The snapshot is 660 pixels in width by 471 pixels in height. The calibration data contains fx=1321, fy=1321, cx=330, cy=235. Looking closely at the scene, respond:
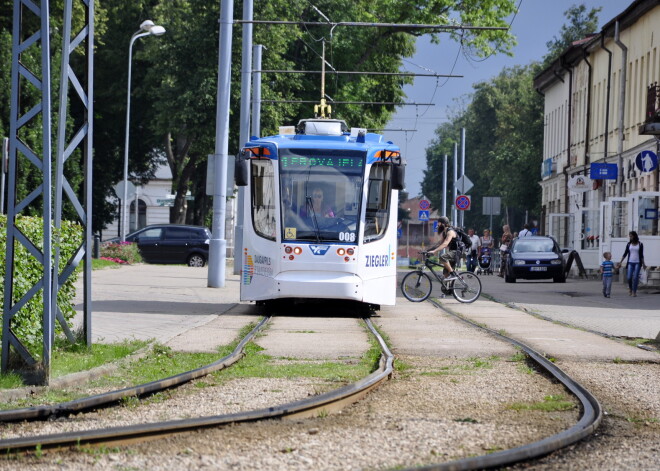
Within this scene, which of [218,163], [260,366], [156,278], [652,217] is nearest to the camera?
[260,366]

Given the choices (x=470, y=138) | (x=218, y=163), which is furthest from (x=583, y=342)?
(x=470, y=138)

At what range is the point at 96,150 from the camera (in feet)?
195

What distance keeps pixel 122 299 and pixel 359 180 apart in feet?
16.9

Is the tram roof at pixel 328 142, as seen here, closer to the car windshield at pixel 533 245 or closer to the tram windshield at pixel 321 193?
the tram windshield at pixel 321 193

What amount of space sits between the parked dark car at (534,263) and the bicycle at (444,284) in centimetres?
1480

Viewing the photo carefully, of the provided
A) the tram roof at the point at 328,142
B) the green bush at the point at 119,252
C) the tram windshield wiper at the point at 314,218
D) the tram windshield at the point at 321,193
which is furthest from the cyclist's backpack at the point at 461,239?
the green bush at the point at 119,252

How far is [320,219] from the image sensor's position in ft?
66.3

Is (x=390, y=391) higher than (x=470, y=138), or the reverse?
(x=470, y=138)

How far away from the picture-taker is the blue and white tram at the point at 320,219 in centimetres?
1994

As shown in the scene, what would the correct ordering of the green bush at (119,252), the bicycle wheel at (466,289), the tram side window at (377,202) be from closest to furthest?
the tram side window at (377,202) → the bicycle wheel at (466,289) → the green bush at (119,252)

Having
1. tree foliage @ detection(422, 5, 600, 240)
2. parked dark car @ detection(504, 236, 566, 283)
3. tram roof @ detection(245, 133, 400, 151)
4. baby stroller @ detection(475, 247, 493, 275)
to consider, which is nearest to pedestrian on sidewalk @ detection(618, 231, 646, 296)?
parked dark car @ detection(504, 236, 566, 283)

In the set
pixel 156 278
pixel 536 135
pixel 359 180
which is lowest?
pixel 156 278

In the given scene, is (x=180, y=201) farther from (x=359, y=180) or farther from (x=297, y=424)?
(x=297, y=424)

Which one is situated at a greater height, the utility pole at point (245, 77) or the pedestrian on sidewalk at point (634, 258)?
the utility pole at point (245, 77)
